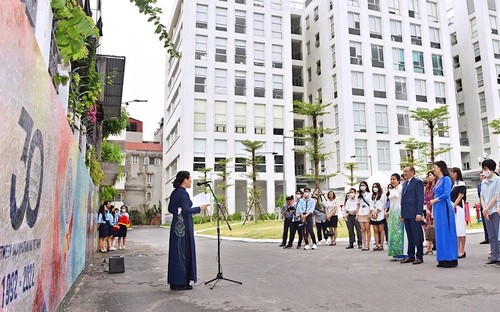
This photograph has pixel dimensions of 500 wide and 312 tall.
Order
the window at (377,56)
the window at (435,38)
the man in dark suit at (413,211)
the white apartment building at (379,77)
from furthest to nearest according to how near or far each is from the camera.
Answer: the window at (435,38) → the window at (377,56) → the white apartment building at (379,77) → the man in dark suit at (413,211)

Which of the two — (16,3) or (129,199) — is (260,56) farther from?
(16,3)

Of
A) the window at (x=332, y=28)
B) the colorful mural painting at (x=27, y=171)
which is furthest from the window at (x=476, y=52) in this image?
the colorful mural painting at (x=27, y=171)

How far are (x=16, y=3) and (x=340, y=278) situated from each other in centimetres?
661

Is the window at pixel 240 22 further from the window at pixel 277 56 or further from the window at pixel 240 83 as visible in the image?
the window at pixel 240 83

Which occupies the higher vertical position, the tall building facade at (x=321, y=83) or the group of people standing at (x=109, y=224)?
the tall building facade at (x=321, y=83)

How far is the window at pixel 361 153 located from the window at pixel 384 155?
1.49m

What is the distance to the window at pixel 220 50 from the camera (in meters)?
46.2

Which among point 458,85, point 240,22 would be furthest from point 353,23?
point 458,85

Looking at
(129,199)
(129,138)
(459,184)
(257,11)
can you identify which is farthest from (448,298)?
(129,138)

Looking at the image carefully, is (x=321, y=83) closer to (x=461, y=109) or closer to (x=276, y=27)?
(x=276, y=27)

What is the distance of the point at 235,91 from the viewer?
4625 cm

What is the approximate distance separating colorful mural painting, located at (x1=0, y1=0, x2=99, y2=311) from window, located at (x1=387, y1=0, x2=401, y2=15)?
48.5 meters

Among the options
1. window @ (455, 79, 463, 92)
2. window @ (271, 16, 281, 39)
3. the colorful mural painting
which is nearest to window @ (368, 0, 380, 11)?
window @ (271, 16, 281, 39)

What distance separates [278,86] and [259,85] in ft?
7.01
